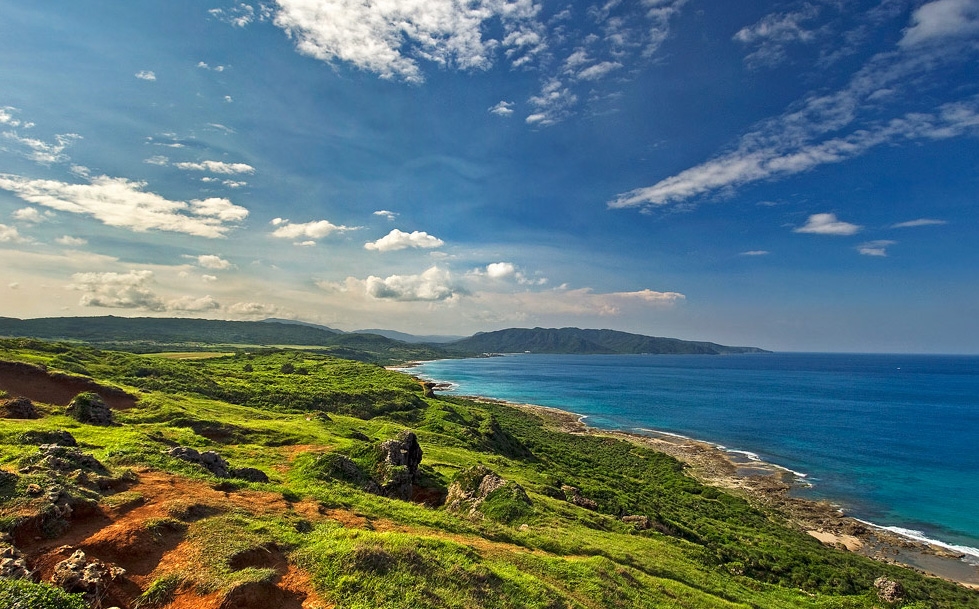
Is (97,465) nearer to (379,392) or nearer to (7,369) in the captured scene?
(7,369)

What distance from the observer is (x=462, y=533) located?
67.1 ft

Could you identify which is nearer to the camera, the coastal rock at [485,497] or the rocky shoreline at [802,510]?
the coastal rock at [485,497]

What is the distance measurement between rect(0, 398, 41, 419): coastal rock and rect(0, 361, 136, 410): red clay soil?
8.61 metres

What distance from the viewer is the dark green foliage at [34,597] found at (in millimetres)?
9125

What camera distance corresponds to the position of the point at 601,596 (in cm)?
1659

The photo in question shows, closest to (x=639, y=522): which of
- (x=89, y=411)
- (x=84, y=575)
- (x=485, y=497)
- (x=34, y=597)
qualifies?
(x=485, y=497)

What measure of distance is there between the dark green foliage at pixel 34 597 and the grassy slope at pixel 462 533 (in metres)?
2.74

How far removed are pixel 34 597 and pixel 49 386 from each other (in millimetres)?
47086

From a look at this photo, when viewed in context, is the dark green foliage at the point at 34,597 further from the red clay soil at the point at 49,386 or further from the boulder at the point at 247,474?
the red clay soil at the point at 49,386

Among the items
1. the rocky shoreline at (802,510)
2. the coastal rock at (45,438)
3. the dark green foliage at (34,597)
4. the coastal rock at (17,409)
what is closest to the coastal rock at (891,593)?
the rocky shoreline at (802,510)

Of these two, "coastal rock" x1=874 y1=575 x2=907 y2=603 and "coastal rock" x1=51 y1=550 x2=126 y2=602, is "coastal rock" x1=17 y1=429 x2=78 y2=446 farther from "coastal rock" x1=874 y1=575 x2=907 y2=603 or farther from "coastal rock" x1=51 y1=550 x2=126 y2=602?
"coastal rock" x1=874 y1=575 x2=907 y2=603

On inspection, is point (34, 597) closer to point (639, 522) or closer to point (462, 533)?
point (462, 533)

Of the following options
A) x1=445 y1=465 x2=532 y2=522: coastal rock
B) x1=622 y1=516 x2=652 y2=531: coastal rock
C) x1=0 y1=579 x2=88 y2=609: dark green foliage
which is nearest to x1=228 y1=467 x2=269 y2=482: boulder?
x1=445 y1=465 x2=532 y2=522: coastal rock

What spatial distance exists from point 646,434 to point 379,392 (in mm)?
66128
